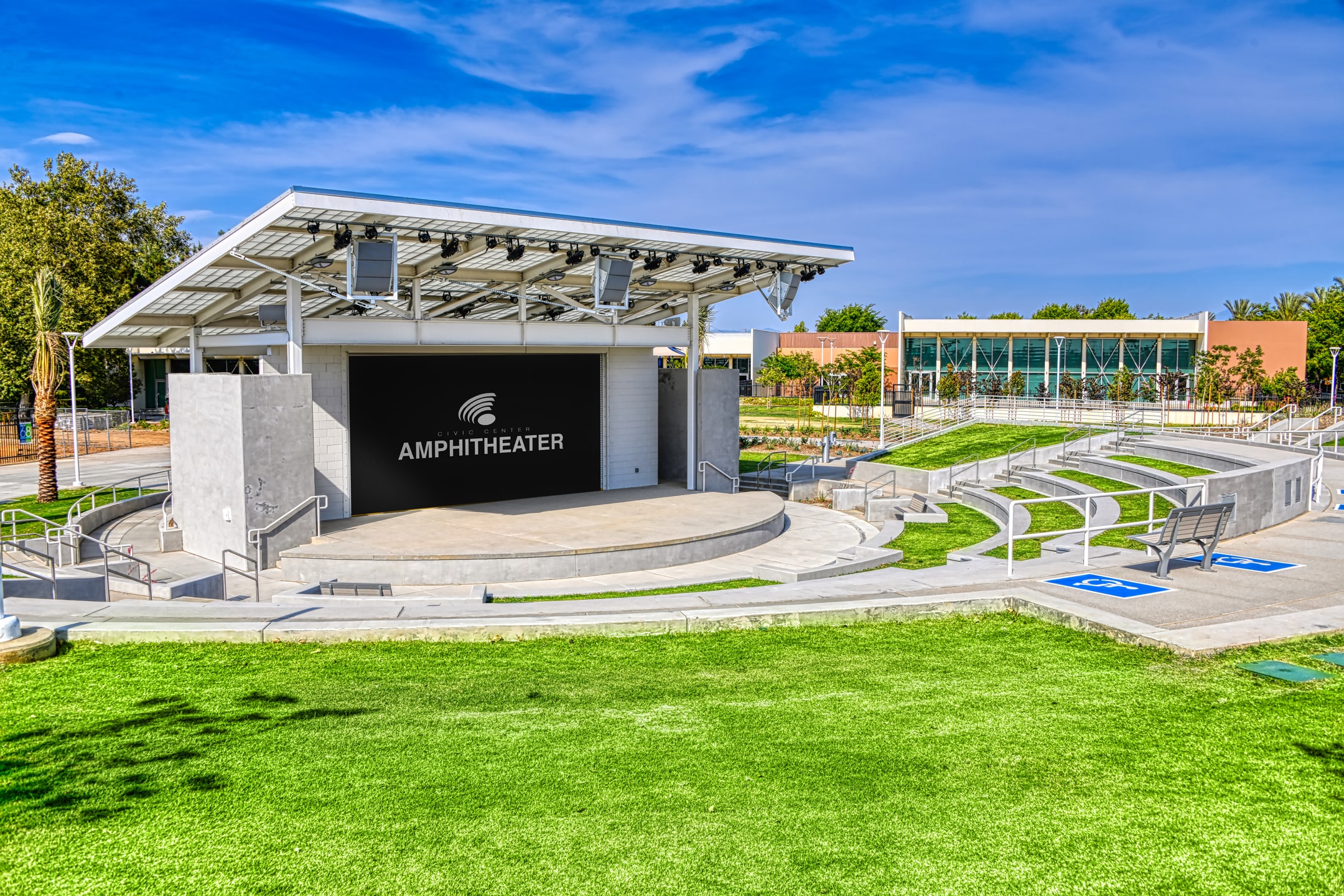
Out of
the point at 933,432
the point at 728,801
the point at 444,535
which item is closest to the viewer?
the point at 728,801

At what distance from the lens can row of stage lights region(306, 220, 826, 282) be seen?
14.8 metres

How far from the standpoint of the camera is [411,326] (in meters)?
18.2

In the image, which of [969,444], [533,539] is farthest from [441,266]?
[969,444]

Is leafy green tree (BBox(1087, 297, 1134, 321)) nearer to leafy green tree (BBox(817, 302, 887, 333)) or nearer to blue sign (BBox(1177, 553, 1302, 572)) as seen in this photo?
leafy green tree (BBox(817, 302, 887, 333))

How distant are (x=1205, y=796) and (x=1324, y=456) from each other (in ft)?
83.4

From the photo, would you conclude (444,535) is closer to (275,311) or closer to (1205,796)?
(275,311)

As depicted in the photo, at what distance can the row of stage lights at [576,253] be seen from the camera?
48.4 ft

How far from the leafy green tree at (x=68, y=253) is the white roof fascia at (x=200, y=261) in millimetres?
29339

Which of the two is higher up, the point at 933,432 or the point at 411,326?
the point at 411,326

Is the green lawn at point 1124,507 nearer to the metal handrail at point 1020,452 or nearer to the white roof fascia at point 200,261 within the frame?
the metal handrail at point 1020,452

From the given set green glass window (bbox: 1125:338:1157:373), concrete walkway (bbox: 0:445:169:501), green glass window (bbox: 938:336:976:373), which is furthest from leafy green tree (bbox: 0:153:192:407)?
green glass window (bbox: 1125:338:1157:373)

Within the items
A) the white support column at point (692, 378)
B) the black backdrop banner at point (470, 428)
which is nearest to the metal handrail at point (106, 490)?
the black backdrop banner at point (470, 428)

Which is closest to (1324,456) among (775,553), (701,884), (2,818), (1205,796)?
(775,553)

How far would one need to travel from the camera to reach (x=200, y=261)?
15.5 meters
